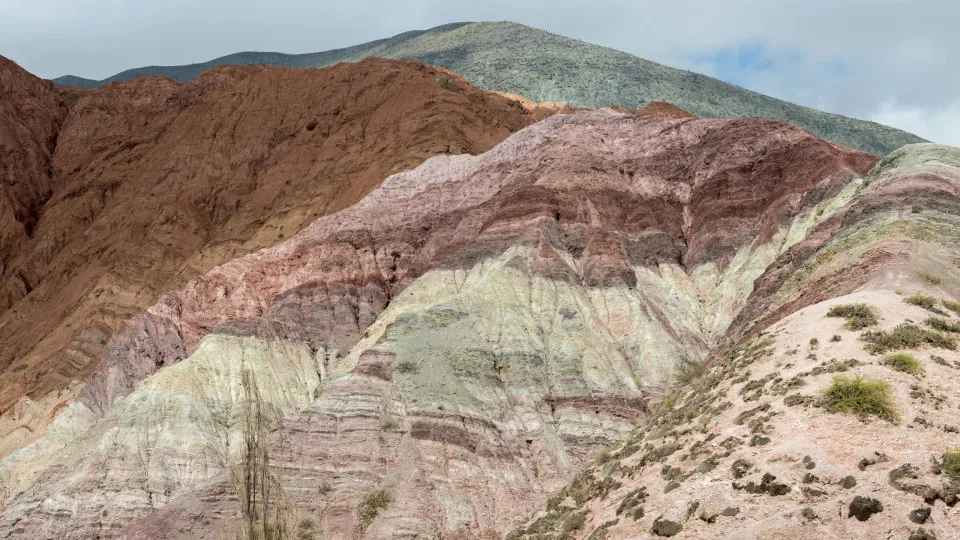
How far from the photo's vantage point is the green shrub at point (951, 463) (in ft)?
61.6

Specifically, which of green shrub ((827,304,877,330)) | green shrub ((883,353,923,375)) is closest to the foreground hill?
green shrub ((827,304,877,330))

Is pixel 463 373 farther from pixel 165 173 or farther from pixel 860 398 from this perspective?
pixel 165 173

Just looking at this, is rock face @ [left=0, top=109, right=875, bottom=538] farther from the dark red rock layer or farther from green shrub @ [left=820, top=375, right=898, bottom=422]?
green shrub @ [left=820, top=375, right=898, bottom=422]

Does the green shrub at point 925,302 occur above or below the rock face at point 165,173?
below

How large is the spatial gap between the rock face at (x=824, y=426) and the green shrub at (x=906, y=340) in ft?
0.16

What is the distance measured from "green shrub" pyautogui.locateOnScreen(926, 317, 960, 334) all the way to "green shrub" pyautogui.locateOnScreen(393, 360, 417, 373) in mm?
25458

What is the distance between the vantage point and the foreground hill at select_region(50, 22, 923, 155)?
123062 mm

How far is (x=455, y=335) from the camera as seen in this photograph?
1905 inches

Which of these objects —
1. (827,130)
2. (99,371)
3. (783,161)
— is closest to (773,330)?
(783,161)

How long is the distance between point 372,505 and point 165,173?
2417 inches

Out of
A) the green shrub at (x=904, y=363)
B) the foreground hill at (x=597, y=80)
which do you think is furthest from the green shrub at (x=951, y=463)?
the foreground hill at (x=597, y=80)

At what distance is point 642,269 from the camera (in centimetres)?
5491

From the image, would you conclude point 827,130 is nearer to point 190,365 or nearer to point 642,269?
point 642,269

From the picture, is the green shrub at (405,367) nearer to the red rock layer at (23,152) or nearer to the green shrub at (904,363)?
the green shrub at (904,363)
